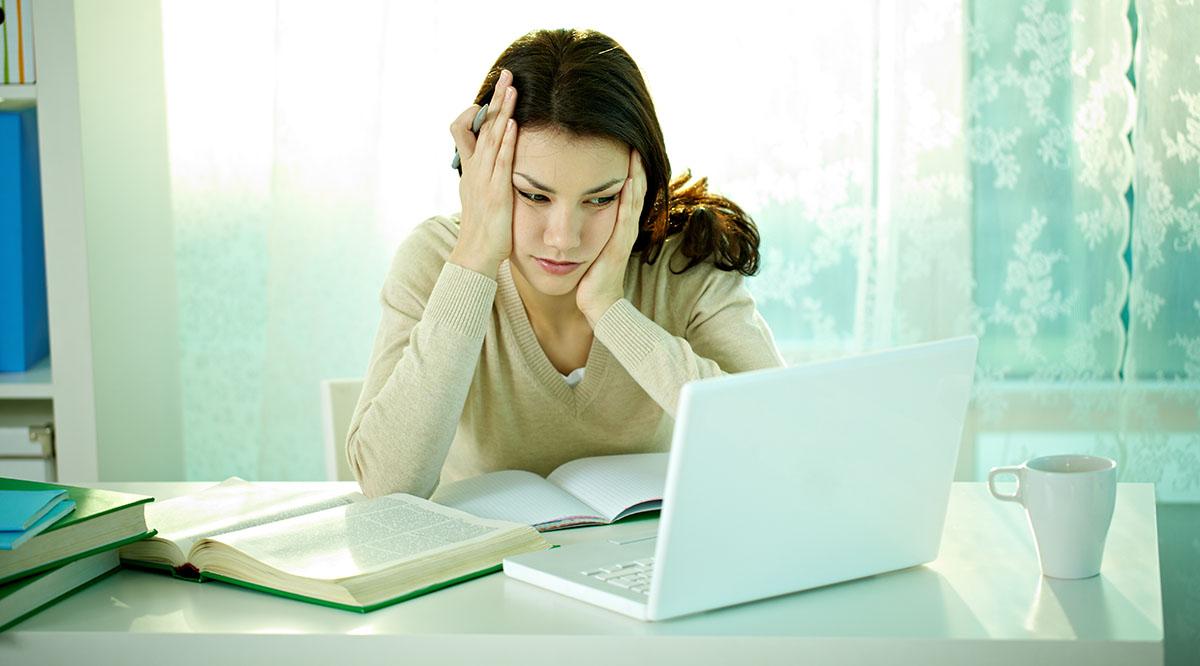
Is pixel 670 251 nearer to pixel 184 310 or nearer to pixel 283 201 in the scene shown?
pixel 283 201

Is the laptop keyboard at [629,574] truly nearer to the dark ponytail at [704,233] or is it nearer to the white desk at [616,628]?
the white desk at [616,628]

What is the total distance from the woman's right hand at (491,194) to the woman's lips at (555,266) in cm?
4

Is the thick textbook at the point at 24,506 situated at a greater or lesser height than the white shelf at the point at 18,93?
lesser

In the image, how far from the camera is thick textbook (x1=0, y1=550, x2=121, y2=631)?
0.93 meters

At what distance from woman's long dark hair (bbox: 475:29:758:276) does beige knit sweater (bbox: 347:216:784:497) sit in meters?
0.04

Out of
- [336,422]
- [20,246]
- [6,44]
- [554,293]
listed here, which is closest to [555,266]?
[554,293]

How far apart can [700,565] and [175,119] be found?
190 centimetres

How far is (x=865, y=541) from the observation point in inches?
39.0

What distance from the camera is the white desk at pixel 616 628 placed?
88 cm

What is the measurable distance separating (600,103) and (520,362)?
0.35 meters

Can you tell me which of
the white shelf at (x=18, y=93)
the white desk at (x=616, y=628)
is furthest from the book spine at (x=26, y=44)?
the white desk at (x=616, y=628)

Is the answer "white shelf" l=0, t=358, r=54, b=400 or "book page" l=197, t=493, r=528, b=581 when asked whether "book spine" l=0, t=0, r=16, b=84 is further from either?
"book page" l=197, t=493, r=528, b=581

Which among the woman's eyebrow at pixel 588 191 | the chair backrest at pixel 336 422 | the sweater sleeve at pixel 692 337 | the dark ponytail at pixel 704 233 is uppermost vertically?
the woman's eyebrow at pixel 588 191

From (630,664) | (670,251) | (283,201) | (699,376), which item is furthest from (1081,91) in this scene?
(630,664)
